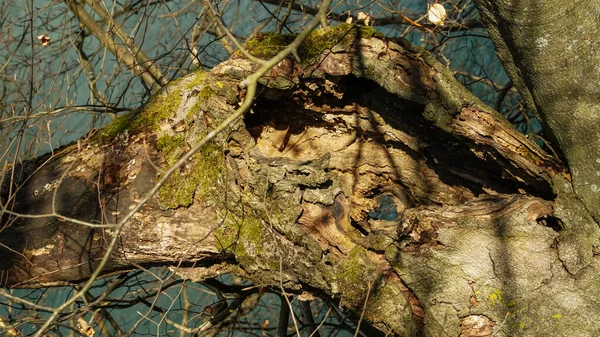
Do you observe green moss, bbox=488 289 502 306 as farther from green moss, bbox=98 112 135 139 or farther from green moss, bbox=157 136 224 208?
green moss, bbox=98 112 135 139

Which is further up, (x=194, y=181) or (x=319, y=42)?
(x=319, y=42)

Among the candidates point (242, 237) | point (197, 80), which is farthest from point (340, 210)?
point (197, 80)

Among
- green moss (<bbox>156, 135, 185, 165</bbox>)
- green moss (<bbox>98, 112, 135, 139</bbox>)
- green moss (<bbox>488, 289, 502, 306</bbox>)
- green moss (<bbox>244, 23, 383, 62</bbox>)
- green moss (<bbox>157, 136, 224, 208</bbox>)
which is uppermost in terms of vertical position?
green moss (<bbox>98, 112, 135, 139</bbox>)

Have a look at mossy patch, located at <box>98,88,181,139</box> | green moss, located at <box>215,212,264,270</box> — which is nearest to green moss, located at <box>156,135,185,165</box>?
mossy patch, located at <box>98,88,181,139</box>

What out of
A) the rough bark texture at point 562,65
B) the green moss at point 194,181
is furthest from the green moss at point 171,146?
the rough bark texture at point 562,65

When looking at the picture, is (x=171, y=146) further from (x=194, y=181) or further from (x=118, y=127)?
(x=118, y=127)

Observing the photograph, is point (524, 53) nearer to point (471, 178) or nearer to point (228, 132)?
point (471, 178)

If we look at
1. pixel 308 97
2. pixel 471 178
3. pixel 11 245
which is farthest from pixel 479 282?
pixel 11 245
